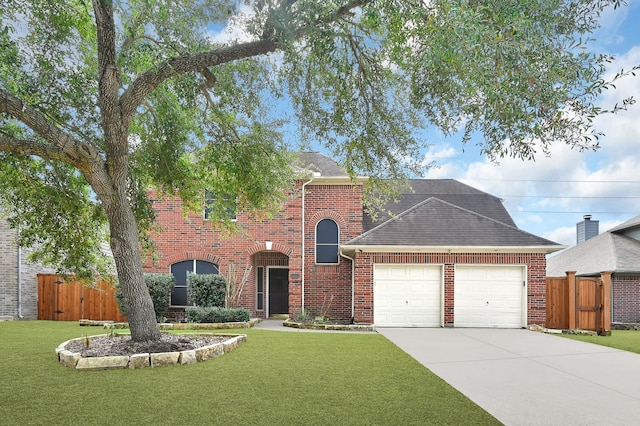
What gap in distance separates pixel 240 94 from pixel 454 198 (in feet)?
42.6

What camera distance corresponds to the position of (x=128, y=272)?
29.5 feet

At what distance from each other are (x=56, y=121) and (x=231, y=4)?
15.3 ft

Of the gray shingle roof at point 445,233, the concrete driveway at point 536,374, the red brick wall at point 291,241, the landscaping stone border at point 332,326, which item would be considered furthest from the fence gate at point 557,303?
the red brick wall at point 291,241

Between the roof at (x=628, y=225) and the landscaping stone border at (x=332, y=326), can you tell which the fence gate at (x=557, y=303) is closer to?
the landscaping stone border at (x=332, y=326)

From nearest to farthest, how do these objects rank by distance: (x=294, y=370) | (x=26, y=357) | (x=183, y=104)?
(x=294, y=370), (x=26, y=357), (x=183, y=104)

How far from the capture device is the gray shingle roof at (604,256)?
1917cm

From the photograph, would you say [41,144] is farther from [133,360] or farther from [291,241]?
[291,241]

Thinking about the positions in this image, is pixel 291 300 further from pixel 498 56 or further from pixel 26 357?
pixel 498 56

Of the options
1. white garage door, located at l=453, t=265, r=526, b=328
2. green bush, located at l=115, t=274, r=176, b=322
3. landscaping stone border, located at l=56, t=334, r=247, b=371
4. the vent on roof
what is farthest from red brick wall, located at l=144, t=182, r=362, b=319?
the vent on roof

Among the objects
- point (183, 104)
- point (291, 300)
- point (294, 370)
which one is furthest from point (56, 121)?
point (291, 300)

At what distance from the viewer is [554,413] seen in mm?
5520

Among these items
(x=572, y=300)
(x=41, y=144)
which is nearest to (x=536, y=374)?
(x=572, y=300)

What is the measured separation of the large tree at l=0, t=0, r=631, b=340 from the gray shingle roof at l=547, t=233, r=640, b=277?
14.2 metres

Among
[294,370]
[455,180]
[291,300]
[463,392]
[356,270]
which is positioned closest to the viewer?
[463,392]
